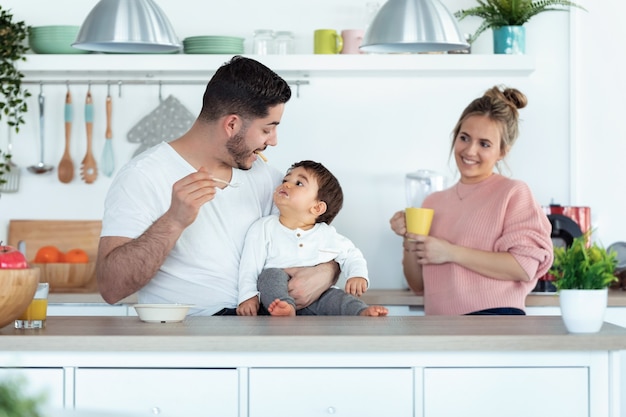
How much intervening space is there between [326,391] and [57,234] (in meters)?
2.74

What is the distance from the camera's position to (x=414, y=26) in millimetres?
3090

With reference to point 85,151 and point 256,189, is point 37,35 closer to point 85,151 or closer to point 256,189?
point 85,151

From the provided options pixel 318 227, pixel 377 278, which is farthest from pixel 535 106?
pixel 318 227

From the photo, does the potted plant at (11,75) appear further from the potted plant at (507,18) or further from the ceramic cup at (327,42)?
the potted plant at (507,18)

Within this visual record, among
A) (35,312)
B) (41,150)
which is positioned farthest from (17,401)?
(41,150)

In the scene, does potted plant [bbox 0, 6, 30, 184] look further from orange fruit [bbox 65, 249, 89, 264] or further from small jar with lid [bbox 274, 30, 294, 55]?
small jar with lid [bbox 274, 30, 294, 55]

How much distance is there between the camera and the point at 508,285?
125 inches

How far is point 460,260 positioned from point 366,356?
100cm

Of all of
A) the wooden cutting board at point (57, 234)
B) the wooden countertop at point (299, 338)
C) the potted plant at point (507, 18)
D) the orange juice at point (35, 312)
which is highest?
the potted plant at point (507, 18)

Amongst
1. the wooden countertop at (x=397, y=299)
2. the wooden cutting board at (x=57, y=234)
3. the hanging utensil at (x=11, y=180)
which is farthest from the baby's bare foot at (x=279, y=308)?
the hanging utensil at (x=11, y=180)

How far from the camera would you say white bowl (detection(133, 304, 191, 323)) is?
2455 millimetres

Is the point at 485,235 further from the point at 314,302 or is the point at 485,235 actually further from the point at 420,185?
the point at 420,185

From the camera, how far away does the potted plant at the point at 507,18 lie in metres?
4.46

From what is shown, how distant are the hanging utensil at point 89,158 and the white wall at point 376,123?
0.16 ft
